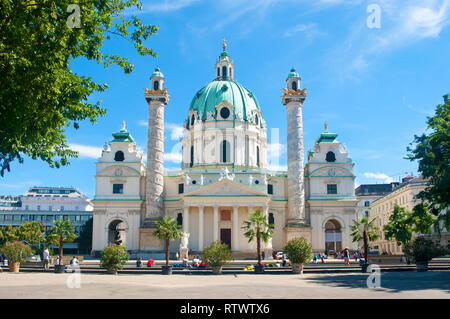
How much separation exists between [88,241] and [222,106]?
124 ft

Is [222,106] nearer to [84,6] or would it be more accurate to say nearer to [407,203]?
[407,203]

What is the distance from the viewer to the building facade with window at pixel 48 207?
99562mm

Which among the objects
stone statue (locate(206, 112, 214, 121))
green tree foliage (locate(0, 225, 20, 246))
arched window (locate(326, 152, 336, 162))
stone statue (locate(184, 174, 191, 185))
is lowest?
green tree foliage (locate(0, 225, 20, 246))

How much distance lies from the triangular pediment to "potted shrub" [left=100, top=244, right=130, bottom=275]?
96.0 ft

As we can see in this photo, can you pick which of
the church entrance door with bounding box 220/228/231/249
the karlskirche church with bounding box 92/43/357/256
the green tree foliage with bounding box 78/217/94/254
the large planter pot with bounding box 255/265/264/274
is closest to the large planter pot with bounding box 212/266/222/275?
the large planter pot with bounding box 255/265/264/274

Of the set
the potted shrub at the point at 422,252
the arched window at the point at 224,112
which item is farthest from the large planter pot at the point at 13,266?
the arched window at the point at 224,112

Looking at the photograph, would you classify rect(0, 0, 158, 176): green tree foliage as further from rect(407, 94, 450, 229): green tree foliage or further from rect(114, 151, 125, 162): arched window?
rect(114, 151, 125, 162): arched window

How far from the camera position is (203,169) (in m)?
69.1

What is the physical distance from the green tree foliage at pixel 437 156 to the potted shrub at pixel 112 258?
21489 mm

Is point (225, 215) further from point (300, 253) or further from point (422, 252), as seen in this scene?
point (422, 252)

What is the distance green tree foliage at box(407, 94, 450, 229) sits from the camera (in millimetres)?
27719

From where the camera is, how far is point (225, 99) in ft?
239

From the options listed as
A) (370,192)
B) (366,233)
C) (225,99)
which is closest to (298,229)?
(366,233)
